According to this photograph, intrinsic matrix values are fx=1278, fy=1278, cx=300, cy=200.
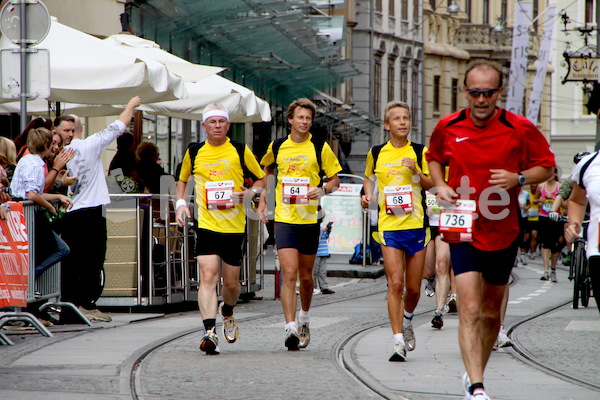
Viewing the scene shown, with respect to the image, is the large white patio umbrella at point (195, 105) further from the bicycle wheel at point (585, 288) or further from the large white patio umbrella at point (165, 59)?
the bicycle wheel at point (585, 288)

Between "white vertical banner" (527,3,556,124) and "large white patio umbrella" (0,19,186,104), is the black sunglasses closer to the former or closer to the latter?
"large white patio umbrella" (0,19,186,104)

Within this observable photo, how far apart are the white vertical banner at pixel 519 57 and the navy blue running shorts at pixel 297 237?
26.4 m

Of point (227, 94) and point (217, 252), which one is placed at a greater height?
point (227, 94)

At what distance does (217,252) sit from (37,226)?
2186 mm

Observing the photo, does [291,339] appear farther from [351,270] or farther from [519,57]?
[519,57]

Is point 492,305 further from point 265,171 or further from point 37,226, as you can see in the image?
point 37,226

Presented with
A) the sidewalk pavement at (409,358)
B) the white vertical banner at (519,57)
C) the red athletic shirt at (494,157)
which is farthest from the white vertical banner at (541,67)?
the red athletic shirt at (494,157)

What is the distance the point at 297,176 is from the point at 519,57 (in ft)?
93.8

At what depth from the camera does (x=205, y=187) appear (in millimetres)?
9844

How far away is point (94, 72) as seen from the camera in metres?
12.5

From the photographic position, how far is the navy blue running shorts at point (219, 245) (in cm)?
976

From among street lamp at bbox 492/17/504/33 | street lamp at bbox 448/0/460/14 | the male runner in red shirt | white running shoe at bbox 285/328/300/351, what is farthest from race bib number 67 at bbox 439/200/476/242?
street lamp at bbox 492/17/504/33

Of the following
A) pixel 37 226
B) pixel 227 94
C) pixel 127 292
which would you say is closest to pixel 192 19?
pixel 227 94

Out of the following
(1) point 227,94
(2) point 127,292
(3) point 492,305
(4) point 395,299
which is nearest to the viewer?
(3) point 492,305
